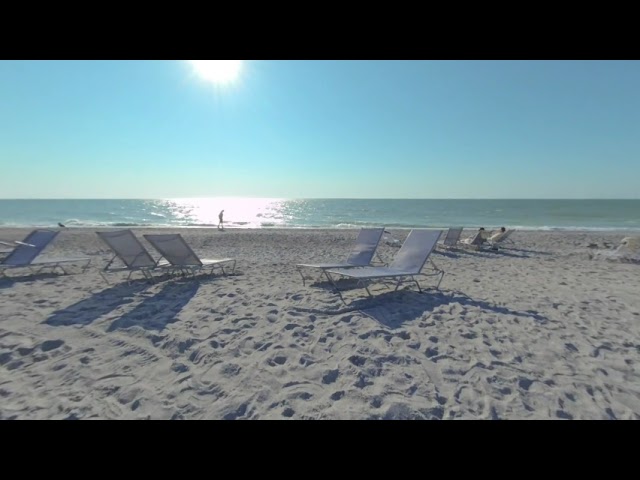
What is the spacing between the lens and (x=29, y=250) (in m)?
6.53

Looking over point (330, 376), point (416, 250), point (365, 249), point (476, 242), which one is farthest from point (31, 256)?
point (476, 242)

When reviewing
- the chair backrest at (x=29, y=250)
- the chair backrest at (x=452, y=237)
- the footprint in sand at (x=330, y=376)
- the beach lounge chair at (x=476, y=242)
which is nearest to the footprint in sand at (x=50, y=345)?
the footprint in sand at (x=330, y=376)

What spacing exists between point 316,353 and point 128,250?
15.1 feet

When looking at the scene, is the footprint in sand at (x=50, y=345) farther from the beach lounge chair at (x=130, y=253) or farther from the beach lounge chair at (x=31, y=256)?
the beach lounge chair at (x=31, y=256)

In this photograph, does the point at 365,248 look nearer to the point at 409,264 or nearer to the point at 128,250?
the point at 409,264

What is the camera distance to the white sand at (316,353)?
220cm

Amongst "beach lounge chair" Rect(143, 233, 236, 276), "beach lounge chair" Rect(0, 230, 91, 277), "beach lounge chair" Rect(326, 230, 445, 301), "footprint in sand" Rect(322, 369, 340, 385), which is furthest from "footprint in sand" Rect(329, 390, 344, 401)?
"beach lounge chair" Rect(0, 230, 91, 277)

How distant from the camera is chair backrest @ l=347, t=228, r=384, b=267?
6238mm

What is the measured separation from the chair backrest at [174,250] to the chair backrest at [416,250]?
3707 millimetres

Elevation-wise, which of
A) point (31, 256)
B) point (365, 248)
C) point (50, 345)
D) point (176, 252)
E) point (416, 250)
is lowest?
point (50, 345)

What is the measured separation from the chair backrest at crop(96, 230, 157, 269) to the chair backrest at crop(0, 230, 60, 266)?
6.55ft
